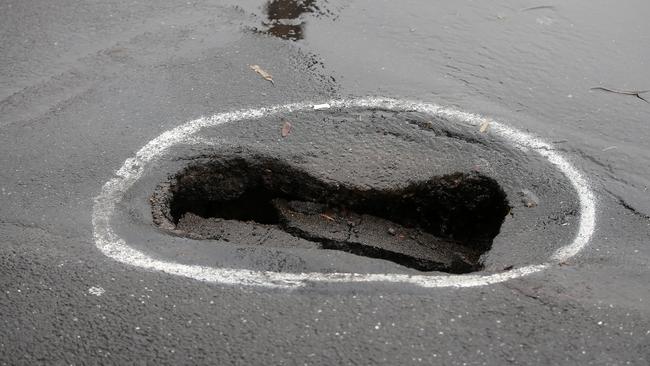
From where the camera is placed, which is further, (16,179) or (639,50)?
(639,50)

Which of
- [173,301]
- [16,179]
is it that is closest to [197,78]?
[16,179]

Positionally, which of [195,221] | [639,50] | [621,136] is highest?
[639,50]

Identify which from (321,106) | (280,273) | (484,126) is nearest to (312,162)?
(321,106)

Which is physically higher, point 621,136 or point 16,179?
point 621,136

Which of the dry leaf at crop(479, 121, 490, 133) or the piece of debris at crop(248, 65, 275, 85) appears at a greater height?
the dry leaf at crop(479, 121, 490, 133)

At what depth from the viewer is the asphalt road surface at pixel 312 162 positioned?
135 inches

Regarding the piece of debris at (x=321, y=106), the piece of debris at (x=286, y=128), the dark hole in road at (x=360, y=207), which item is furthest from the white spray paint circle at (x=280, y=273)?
the dark hole in road at (x=360, y=207)

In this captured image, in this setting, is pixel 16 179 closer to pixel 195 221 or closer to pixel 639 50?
pixel 195 221

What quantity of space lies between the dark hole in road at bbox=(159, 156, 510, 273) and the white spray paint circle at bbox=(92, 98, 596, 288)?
39cm

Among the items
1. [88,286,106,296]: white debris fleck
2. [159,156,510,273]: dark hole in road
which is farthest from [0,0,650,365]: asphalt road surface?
[159,156,510,273]: dark hole in road

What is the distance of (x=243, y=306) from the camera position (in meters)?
3.59

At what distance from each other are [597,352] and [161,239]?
277cm

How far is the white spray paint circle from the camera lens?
3814 mm

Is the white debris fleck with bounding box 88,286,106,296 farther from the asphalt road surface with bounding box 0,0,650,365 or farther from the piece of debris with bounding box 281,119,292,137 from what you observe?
the piece of debris with bounding box 281,119,292,137
